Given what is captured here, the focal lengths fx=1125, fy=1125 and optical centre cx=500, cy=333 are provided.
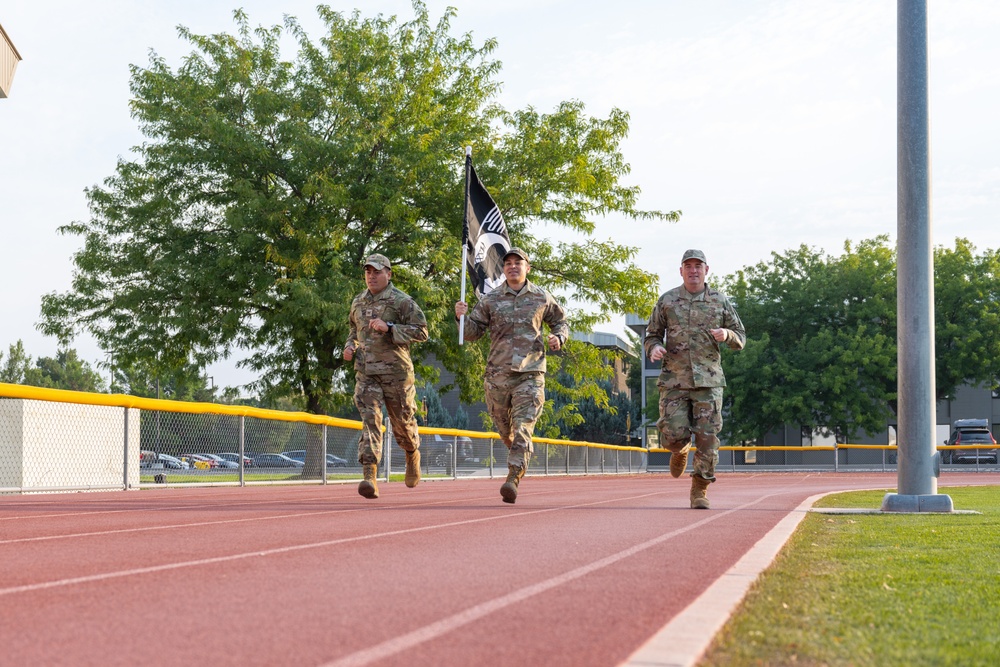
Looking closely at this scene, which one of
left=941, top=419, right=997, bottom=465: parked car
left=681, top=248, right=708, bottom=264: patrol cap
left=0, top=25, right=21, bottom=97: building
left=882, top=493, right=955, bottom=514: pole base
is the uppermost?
left=0, top=25, right=21, bottom=97: building

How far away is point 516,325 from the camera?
10.5 m

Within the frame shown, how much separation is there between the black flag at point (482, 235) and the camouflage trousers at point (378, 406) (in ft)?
15.0

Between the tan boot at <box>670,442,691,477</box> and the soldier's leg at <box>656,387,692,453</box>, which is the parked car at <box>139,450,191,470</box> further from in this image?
the soldier's leg at <box>656,387,692,453</box>

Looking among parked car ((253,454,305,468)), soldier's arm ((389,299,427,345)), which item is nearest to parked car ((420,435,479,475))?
parked car ((253,454,305,468))

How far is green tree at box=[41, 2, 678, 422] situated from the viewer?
80.7 feet

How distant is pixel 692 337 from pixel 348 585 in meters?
6.19

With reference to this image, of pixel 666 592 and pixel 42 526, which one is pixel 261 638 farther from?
pixel 42 526

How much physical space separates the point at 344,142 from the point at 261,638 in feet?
73.8

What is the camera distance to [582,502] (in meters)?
11.7

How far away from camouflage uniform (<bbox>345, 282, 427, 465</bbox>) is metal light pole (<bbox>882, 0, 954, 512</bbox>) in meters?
4.60

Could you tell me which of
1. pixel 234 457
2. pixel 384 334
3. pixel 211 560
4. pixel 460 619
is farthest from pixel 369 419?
pixel 460 619

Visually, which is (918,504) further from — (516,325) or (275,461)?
(275,461)

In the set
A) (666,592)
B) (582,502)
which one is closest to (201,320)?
(582,502)

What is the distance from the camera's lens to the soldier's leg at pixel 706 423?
10258mm
